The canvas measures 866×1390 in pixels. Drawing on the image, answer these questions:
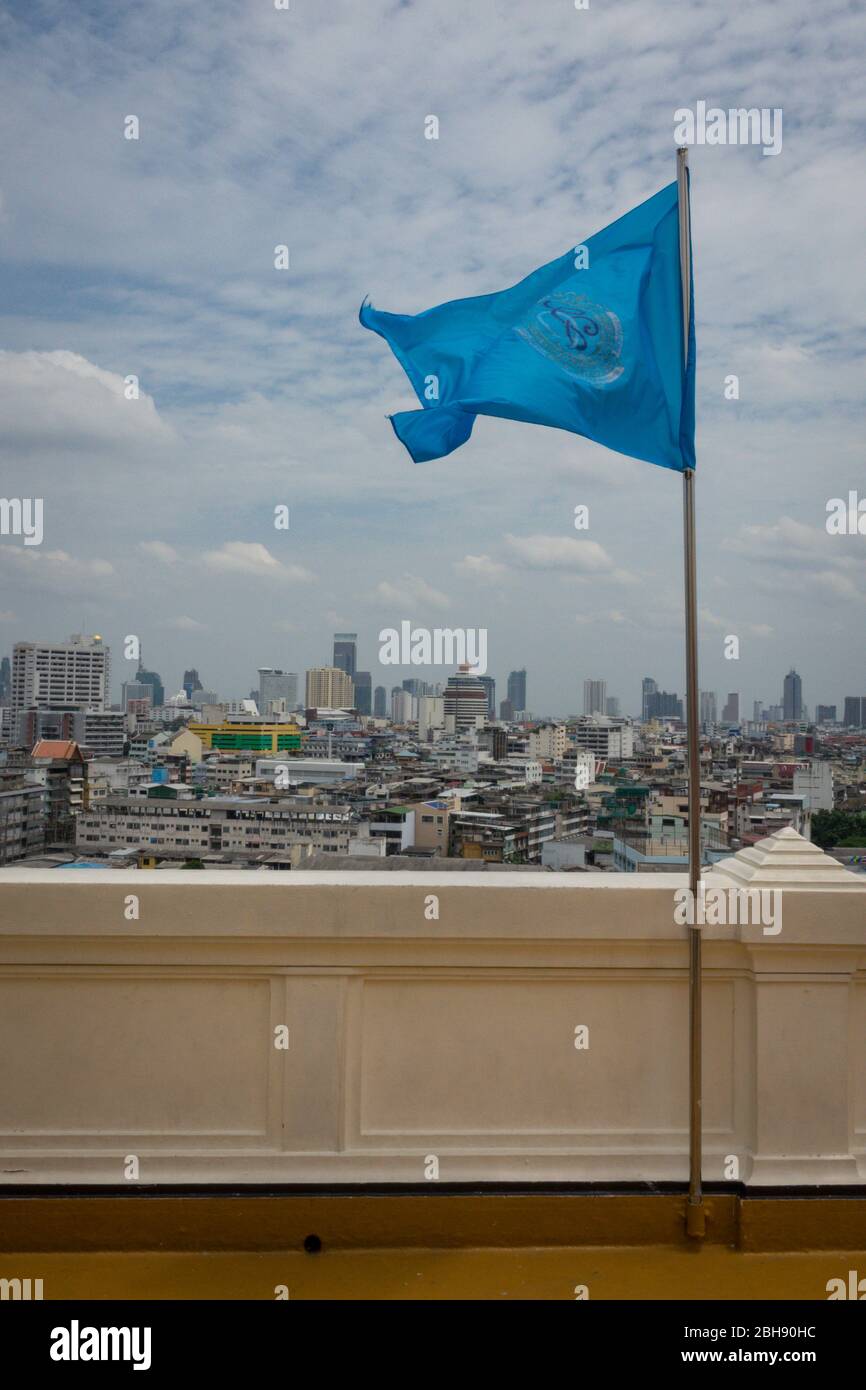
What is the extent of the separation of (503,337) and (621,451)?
21.3 inches

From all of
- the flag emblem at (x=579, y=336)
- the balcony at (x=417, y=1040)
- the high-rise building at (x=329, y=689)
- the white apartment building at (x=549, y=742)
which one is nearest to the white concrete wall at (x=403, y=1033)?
the balcony at (x=417, y=1040)

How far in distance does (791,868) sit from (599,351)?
5.48 ft

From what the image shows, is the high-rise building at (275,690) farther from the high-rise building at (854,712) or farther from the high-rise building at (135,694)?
the high-rise building at (854,712)

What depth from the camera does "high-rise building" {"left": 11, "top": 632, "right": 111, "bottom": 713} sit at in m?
8.13

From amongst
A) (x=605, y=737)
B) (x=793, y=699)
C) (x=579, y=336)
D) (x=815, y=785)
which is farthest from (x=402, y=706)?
(x=579, y=336)

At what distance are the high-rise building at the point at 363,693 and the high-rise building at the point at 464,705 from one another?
842 mm

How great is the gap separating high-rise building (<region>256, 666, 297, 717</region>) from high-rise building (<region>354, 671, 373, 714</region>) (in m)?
0.63

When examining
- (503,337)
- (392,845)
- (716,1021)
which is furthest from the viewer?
(392,845)

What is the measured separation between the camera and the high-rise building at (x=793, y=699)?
716 centimetres

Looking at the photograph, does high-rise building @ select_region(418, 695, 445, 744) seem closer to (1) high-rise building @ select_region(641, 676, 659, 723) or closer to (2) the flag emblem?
(1) high-rise building @ select_region(641, 676, 659, 723)

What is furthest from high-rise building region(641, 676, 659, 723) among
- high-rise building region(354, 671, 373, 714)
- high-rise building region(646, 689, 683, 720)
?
high-rise building region(354, 671, 373, 714)

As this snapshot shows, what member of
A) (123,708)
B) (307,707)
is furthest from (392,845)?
(123,708)

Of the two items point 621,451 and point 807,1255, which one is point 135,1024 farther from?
point 621,451

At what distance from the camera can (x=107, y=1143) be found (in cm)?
274
